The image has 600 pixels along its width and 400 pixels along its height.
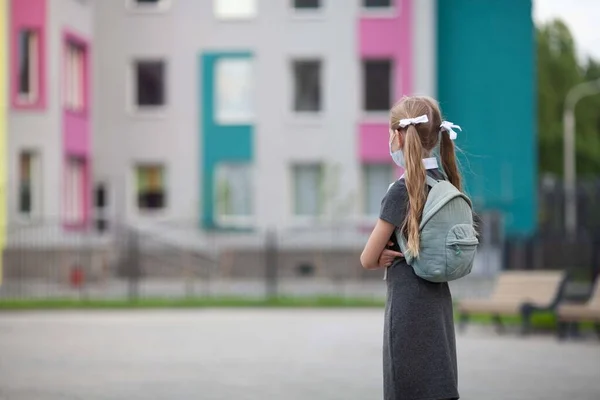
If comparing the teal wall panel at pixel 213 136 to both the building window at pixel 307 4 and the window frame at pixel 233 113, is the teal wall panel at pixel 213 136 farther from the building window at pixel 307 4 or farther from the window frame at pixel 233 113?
the building window at pixel 307 4

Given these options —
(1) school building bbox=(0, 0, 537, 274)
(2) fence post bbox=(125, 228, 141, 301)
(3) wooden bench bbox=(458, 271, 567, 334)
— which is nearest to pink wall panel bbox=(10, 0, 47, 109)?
(1) school building bbox=(0, 0, 537, 274)

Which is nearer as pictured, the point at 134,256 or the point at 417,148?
the point at 417,148

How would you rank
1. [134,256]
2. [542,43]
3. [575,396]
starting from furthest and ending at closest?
[542,43] → [134,256] → [575,396]

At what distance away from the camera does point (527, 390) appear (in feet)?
39.2

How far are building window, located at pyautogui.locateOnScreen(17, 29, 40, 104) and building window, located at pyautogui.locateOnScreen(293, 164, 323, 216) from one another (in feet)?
33.2

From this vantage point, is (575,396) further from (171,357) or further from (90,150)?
(90,150)

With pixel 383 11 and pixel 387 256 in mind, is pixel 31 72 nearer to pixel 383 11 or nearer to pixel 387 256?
pixel 383 11

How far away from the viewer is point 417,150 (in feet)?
19.5

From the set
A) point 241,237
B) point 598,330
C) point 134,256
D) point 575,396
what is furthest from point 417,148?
point 241,237

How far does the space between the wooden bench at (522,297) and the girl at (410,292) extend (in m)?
12.4

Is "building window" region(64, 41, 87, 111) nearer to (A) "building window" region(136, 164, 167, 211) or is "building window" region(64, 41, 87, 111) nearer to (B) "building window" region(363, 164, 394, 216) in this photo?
(A) "building window" region(136, 164, 167, 211)

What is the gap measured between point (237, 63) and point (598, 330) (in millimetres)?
28589

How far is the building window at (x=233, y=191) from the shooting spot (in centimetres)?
4550

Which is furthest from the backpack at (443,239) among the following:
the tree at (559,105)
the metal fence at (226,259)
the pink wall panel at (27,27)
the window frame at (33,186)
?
the tree at (559,105)
